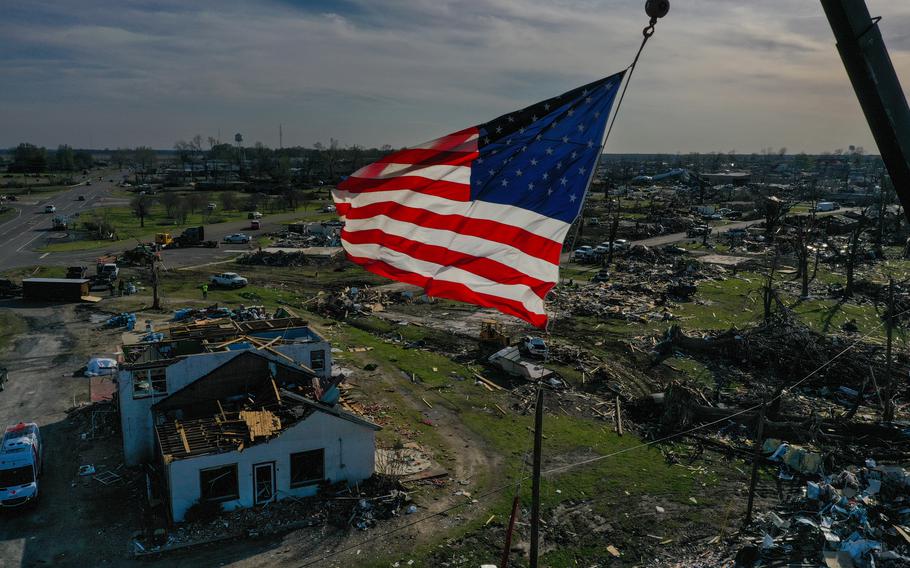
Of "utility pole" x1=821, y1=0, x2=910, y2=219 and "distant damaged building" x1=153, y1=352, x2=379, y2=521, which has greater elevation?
"utility pole" x1=821, y1=0, x2=910, y2=219

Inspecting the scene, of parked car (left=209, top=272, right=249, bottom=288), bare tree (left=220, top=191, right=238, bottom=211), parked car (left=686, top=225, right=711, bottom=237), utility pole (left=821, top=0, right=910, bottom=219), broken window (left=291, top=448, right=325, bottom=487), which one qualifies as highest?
utility pole (left=821, top=0, right=910, bottom=219)

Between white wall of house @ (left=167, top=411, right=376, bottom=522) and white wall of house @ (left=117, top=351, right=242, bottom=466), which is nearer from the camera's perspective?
white wall of house @ (left=167, top=411, right=376, bottom=522)

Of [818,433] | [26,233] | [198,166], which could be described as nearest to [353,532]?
[818,433]

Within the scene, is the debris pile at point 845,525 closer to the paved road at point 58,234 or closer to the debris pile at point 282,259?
the debris pile at point 282,259

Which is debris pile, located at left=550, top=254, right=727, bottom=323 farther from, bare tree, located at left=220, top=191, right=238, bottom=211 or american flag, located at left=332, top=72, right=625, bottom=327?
bare tree, located at left=220, top=191, right=238, bottom=211

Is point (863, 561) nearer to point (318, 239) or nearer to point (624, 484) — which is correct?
point (624, 484)

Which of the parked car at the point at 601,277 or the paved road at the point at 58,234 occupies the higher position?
the paved road at the point at 58,234

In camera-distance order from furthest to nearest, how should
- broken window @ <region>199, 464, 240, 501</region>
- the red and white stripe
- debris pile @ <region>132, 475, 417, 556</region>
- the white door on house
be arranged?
the white door on house, broken window @ <region>199, 464, 240, 501</region>, debris pile @ <region>132, 475, 417, 556</region>, the red and white stripe

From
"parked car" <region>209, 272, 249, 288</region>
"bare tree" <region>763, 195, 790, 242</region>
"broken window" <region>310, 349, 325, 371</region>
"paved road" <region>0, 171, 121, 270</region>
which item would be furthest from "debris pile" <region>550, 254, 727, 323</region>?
"paved road" <region>0, 171, 121, 270</region>

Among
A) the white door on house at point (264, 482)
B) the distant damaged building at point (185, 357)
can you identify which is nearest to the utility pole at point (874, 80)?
the white door on house at point (264, 482)
